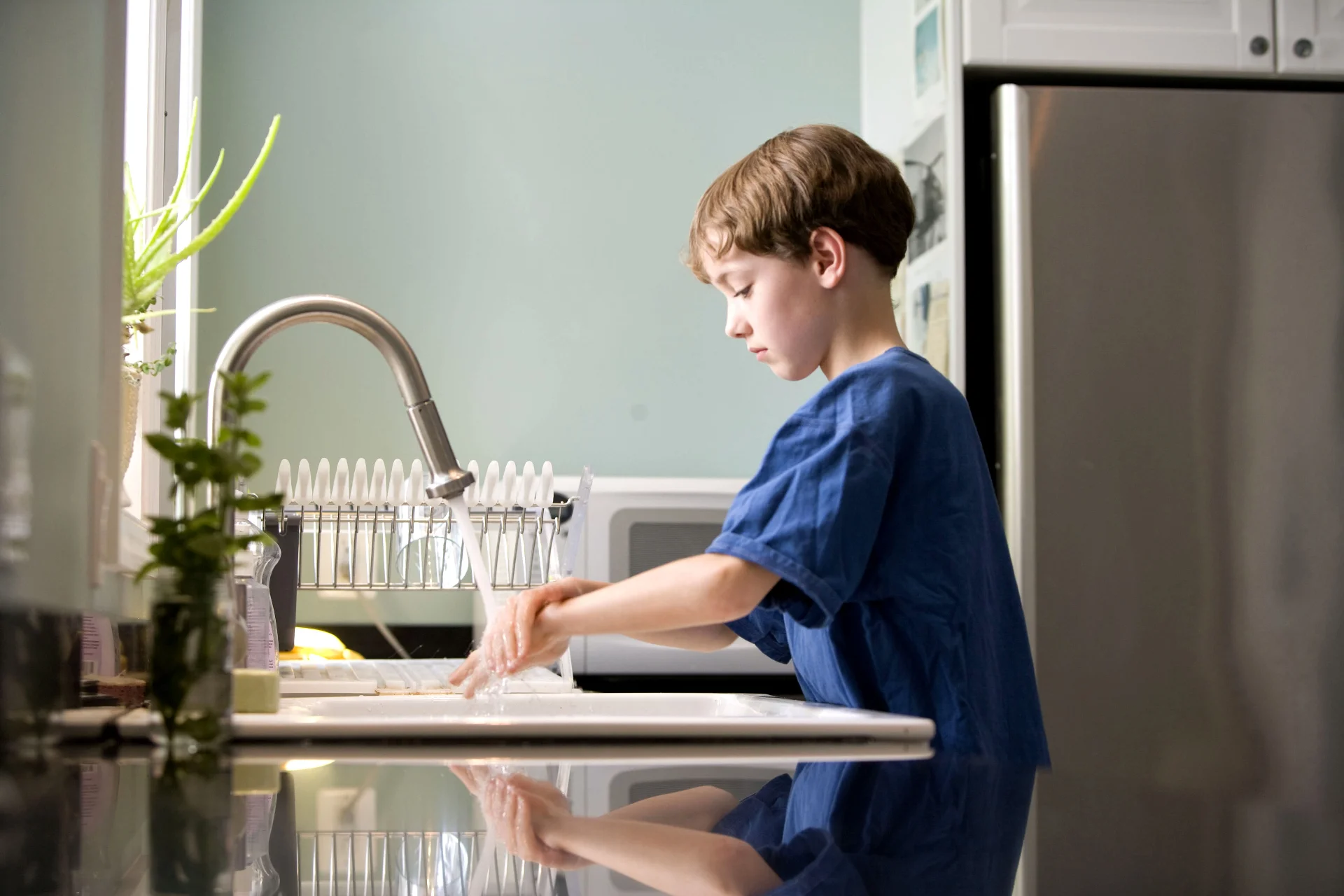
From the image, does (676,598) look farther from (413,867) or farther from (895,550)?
(413,867)

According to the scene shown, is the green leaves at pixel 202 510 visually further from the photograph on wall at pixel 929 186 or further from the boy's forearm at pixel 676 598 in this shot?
the photograph on wall at pixel 929 186

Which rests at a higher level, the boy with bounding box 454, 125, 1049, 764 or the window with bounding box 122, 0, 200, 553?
the window with bounding box 122, 0, 200, 553

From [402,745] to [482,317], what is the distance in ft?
6.38

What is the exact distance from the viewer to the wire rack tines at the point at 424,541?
1.35 m

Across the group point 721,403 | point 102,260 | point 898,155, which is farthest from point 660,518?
point 102,260

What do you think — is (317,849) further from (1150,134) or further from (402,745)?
(1150,134)

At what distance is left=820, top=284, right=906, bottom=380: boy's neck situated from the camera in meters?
1.05

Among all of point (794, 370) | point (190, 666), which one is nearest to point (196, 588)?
point (190, 666)

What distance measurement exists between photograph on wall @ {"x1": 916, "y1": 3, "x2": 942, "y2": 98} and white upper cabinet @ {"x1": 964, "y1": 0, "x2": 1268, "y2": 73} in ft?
0.20

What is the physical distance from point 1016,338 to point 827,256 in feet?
3.55

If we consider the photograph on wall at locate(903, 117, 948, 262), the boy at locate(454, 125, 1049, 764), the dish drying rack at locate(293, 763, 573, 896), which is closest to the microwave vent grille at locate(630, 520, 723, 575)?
the photograph on wall at locate(903, 117, 948, 262)

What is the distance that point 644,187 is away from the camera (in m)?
2.70

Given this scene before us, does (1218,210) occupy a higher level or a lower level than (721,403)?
higher

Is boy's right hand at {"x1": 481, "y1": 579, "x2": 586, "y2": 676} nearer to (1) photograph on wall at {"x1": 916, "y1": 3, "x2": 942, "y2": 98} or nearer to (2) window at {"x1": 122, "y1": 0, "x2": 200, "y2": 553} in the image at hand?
(2) window at {"x1": 122, "y1": 0, "x2": 200, "y2": 553}
